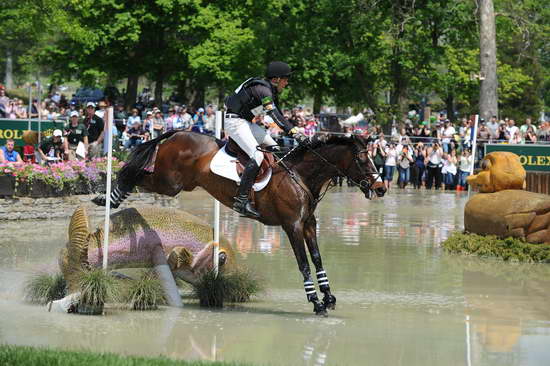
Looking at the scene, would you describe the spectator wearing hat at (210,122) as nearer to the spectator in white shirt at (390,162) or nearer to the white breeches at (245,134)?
the spectator in white shirt at (390,162)

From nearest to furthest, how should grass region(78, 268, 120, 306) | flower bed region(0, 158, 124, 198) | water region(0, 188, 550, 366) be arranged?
water region(0, 188, 550, 366) → grass region(78, 268, 120, 306) → flower bed region(0, 158, 124, 198)

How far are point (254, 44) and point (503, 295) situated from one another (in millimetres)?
34870

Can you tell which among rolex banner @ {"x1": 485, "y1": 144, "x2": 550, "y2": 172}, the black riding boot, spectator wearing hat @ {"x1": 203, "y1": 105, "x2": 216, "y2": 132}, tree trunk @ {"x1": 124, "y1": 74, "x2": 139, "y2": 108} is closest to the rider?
the black riding boot

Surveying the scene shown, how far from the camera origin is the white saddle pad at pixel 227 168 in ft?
39.5

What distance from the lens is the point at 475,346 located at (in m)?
10.1

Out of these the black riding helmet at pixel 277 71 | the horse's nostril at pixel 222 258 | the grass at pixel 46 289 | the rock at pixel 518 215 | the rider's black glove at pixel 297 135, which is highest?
the black riding helmet at pixel 277 71

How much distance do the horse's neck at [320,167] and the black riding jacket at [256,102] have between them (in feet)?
1.89

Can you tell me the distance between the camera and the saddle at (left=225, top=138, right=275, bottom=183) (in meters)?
12.1

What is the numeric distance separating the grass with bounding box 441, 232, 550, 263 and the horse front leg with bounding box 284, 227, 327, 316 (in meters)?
6.50

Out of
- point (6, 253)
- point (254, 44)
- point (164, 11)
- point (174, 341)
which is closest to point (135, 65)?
point (164, 11)

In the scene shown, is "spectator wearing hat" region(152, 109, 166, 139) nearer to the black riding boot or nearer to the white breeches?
the white breeches

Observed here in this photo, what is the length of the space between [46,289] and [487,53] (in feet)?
78.5

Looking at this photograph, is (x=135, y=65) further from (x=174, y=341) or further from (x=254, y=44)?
(x=174, y=341)

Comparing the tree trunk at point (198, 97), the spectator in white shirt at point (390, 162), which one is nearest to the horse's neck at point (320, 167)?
the spectator in white shirt at point (390, 162)
